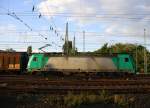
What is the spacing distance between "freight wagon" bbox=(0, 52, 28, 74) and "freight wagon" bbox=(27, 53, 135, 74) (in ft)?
13.4

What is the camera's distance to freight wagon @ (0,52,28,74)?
39.7 metres

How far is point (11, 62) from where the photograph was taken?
130ft

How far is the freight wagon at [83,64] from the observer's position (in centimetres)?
3491

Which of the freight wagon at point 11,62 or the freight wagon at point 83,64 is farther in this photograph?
the freight wagon at point 11,62

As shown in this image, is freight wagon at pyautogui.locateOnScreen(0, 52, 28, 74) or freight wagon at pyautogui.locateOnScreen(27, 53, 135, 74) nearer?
freight wagon at pyautogui.locateOnScreen(27, 53, 135, 74)

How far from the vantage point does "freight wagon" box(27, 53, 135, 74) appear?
34.9m

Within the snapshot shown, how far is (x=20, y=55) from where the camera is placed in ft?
132

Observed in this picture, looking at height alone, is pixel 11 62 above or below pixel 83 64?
above

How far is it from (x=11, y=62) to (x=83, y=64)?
9829 millimetres

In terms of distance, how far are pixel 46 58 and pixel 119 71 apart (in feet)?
27.2

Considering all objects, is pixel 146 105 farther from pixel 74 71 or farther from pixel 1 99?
pixel 74 71

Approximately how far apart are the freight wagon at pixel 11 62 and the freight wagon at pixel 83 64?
13.4 ft

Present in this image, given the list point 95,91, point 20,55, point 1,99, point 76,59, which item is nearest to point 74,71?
point 76,59

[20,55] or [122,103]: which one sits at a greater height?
[20,55]
